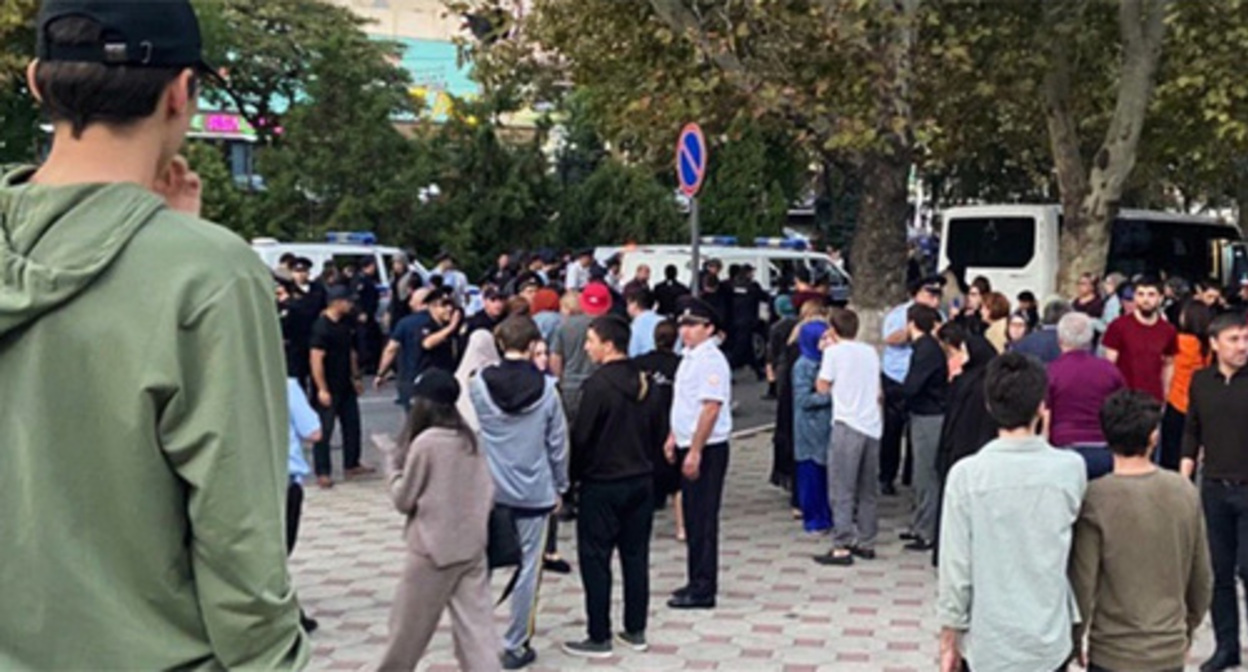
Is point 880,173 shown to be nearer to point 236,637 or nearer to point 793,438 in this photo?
point 793,438

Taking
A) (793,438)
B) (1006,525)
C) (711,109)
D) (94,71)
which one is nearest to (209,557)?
(94,71)

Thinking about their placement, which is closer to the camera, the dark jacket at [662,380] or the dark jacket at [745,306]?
the dark jacket at [662,380]

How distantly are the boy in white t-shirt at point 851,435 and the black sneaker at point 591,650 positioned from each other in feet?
8.75

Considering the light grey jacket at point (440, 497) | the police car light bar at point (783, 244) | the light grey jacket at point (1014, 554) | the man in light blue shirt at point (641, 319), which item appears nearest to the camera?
the light grey jacket at point (1014, 554)

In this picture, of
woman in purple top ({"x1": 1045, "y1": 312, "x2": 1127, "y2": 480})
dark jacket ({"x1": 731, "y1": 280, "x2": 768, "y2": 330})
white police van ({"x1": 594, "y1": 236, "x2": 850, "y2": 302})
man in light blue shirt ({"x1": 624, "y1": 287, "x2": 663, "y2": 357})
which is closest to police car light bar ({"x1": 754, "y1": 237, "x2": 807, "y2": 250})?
white police van ({"x1": 594, "y1": 236, "x2": 850, "y2": 302})

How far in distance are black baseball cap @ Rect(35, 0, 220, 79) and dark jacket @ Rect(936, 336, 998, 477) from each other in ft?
22.5

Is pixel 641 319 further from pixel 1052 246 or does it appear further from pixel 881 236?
pixel 1052 246

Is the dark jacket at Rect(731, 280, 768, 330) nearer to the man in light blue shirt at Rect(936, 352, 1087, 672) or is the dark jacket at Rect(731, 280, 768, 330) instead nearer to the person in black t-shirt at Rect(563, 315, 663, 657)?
the person in black t-shirt at Rect(563, 315, 663, 657)

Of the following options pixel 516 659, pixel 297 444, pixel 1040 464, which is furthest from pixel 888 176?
pixel 1040 464

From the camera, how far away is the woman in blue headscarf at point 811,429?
10.2 meters

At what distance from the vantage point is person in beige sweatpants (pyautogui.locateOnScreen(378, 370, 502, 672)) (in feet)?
19.7

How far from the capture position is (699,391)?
27.3ft

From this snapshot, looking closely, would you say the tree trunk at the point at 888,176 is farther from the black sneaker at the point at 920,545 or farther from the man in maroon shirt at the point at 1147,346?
the black sneaker at the point at 920,545

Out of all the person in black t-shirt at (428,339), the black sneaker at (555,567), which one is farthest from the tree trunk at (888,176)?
the black sneaker at (555,567)
